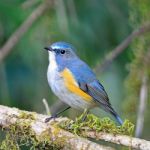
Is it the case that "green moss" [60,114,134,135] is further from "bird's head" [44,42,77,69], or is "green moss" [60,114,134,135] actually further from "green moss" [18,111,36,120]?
"bird's head" [44,42,77,69]

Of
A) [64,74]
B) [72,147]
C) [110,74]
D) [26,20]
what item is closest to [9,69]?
[26,20]

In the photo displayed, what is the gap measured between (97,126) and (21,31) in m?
2.39

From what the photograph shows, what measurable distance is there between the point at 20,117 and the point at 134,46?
6.80 feet

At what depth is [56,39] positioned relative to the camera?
22.1 ft

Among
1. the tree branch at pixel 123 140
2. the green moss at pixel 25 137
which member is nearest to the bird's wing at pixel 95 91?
the green moss at pixel 25 137

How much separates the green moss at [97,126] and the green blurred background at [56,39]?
1.95 m

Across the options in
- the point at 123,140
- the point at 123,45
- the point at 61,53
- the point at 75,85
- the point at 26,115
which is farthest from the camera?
the point at 123,45

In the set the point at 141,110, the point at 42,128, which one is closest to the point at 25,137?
the point at 42,128

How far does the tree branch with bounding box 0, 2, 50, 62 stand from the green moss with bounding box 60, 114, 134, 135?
206 centimetres

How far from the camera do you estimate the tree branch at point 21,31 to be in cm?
658

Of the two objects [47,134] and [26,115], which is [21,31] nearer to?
[26,115]

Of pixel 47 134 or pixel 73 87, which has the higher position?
pixel 73 87

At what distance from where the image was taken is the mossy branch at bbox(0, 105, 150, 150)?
4.24 metres

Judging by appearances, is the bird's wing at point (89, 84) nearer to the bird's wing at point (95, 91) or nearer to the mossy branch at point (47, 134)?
the bird's wing at point (95, 91)
